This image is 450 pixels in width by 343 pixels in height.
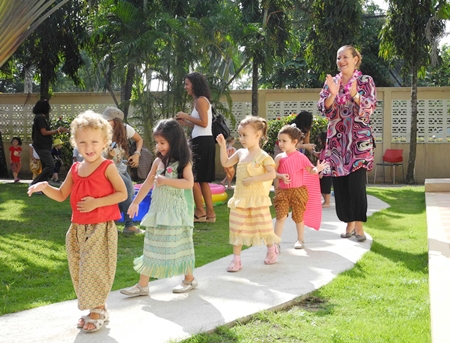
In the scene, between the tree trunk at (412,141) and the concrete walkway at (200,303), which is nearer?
the concrete walkway at (200,303)

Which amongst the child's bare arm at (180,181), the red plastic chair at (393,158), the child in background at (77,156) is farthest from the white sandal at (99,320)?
→ the red plastic chair at (393,158)

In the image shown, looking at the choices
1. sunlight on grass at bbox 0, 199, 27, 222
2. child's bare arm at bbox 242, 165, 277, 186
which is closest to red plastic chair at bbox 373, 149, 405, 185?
sunlight on grass at bbox 0, 199, 27, 222

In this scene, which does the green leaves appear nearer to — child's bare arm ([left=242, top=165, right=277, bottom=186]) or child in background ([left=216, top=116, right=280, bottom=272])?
child in background ([left=216, top=116, right=280, bottom=272])

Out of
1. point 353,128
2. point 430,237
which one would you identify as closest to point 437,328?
point 430,237

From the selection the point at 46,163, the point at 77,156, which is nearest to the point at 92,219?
the point at 77,156

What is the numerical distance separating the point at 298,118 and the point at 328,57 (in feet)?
26.6

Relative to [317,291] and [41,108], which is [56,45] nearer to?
[41,108]

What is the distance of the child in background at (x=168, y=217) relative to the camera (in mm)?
4797

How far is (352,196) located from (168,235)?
8.99ft

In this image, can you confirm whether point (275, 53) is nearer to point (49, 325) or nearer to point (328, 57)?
point (328, 57)

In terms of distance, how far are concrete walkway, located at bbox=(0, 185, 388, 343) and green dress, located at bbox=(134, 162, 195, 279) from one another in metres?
0.22

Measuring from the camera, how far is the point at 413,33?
53.3ft

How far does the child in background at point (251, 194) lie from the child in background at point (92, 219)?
1.70 m

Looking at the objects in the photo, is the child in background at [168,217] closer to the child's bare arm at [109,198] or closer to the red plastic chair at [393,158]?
the child's bare arm at [109,198]
